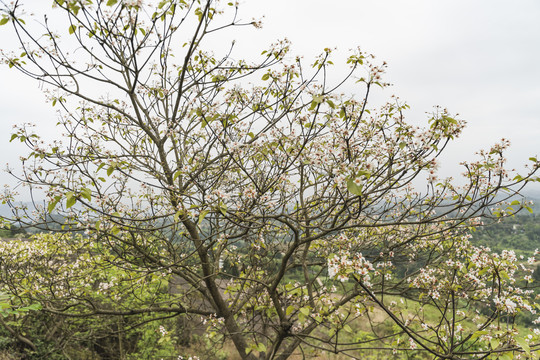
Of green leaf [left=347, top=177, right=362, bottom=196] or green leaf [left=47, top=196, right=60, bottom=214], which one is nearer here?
green leaf [left=347, top=177, right=362, bottom=196]

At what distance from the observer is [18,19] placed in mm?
3262

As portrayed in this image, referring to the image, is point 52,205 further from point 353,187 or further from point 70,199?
point 353,187

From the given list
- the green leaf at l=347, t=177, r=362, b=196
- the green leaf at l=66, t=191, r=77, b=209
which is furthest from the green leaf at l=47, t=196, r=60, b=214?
the green leaf at l=347, t=177, r=362, b=196

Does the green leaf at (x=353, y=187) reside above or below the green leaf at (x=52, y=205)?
below

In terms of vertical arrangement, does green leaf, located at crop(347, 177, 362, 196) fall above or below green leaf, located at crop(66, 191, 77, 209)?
below

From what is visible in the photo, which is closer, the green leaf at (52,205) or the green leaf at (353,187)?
the green leaf at (353,187)

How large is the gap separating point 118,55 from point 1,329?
10.7 metres

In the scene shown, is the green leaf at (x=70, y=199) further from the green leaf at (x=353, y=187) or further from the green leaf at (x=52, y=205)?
the green leaf at (x=353, y=187)

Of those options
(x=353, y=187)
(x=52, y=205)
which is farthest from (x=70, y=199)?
(x=353, y=187)

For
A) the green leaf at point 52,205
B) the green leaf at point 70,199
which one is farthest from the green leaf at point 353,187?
the green leaf at point 52,205

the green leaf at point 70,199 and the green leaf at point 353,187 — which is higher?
the green leaf at point 70,199

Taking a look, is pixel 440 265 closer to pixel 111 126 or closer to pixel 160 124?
pixel 160 124

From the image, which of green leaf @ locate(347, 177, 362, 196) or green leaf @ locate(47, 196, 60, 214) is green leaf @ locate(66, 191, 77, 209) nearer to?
green leaf @ locate(47, 196, 60, 214)

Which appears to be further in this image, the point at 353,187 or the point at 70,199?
the point at 70,199
